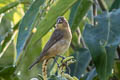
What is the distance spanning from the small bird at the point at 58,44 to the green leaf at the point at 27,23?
0.14 metres

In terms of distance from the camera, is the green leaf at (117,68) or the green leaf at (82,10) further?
the green leaf at (117,68)

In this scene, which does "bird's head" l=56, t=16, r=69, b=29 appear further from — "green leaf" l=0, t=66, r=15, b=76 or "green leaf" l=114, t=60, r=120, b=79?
"green leaf" l=114, t=60, r=120, b=79

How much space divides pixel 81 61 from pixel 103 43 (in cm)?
63

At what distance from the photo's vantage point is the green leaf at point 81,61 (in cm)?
332

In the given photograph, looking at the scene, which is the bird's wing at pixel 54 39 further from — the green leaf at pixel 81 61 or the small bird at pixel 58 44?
the green leaf at pixel 81 61

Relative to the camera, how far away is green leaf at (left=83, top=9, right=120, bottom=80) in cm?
275

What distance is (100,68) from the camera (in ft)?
9.21

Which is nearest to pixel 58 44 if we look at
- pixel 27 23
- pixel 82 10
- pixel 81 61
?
pixel 27 23

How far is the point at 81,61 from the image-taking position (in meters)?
3.35

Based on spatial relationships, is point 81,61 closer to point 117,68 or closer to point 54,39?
point 117,68

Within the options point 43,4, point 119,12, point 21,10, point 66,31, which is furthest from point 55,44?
point 21,10

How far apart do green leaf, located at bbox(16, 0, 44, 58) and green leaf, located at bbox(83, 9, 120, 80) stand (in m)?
0.37

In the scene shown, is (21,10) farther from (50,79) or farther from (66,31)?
(50,79)

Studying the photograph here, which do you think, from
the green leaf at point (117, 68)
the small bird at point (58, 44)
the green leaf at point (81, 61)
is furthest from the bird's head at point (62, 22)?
the green leaf at point (117, 68)
